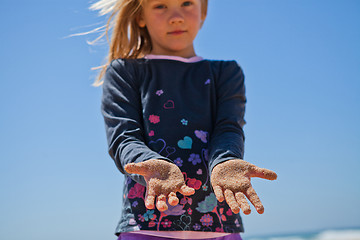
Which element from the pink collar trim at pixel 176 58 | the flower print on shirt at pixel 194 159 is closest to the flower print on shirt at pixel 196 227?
the flower print on shirt at pixel 194 159

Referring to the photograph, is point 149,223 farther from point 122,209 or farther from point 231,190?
point 231,190

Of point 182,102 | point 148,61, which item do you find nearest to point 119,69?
point 148,61

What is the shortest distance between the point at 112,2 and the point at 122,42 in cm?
25

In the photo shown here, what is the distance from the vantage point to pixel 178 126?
2004 mm

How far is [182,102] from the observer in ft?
6.82

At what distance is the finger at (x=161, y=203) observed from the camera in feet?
4.58

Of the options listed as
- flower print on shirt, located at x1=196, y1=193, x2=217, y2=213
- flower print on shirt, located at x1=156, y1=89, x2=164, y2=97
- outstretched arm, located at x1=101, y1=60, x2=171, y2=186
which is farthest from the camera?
flower print on shirt, located at x1=156, y1=89, x2=164, y2=97

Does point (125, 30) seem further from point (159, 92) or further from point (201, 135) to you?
point (201, 135)

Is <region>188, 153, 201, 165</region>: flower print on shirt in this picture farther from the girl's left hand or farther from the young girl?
the girl's left hand

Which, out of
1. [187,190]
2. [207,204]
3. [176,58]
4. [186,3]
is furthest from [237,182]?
[186,3]

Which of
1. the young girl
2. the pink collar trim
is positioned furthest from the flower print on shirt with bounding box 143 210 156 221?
the pink collar trim

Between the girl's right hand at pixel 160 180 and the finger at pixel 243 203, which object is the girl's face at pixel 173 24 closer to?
the girl's right hand at pixel 160 180

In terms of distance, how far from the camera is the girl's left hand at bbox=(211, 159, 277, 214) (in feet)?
4.73

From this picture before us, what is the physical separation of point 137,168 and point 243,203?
39cm
